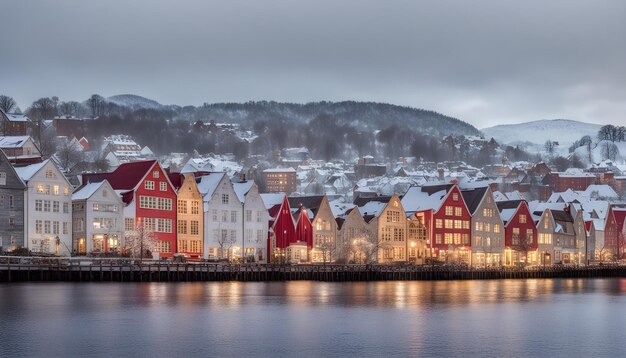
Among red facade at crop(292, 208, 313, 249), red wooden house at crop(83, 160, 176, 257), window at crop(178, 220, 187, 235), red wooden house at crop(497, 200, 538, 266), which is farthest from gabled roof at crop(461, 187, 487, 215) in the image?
red wooden house at crop(83, 160, 176, 257)

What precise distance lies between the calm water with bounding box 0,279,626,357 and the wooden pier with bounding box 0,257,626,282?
565 centimetres

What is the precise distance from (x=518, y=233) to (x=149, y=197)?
212 ft

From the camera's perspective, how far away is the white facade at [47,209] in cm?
9944

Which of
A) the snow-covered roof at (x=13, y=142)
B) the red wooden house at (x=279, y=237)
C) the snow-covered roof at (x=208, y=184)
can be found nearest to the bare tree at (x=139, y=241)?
the snow-covered roof at (x=208, y=184)

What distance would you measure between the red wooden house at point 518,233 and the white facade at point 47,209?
70743mm

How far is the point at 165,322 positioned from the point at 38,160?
200ft

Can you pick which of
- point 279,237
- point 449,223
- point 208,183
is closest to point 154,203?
point 208,183

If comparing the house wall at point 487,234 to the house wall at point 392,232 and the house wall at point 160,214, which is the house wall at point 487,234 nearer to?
the house wall at point 392,232

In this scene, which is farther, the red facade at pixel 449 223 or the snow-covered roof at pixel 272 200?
the red facade at pixel 449 223

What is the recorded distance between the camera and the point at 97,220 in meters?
103

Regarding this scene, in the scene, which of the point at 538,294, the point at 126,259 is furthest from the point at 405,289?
the point at 126,259

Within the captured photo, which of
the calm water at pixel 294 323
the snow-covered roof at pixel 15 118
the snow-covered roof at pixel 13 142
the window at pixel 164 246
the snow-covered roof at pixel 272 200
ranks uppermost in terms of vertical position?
the snow-covered roof at pixel 15 118

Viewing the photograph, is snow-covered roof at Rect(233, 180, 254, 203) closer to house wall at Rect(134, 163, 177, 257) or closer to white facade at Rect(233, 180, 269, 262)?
white facade at Rect(233, 180, 269, 262)

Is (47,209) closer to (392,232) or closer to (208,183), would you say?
(208,183)
